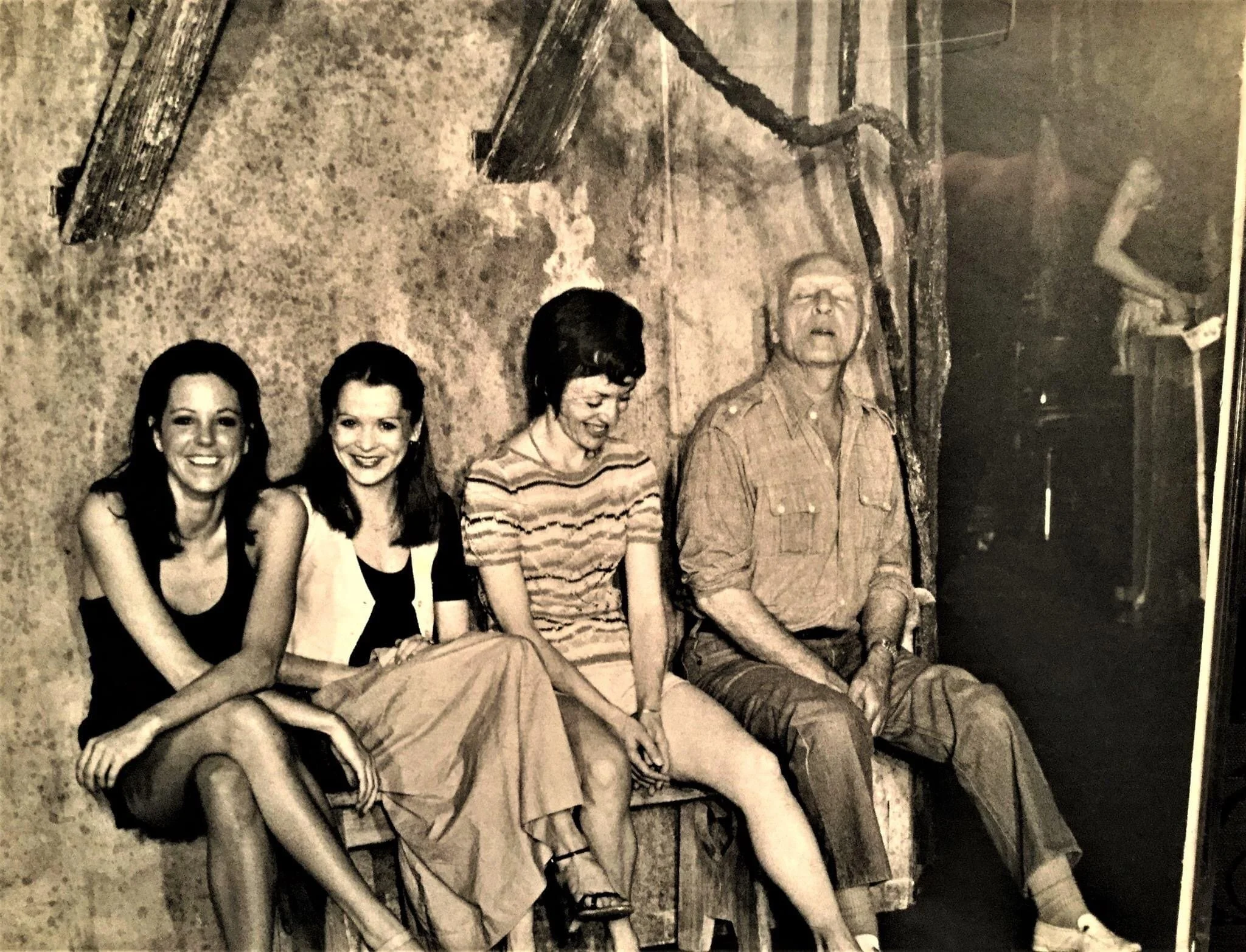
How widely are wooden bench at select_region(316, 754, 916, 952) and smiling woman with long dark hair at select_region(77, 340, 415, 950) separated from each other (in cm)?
19

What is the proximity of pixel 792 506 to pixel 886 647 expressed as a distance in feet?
1.35

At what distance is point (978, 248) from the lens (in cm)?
352

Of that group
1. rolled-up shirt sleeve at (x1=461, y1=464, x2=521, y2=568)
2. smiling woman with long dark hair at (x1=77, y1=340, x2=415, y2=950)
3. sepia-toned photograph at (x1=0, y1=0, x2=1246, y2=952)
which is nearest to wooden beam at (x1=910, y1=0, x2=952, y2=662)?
sepia-toned photograph at (x1=0, y1=0, x2=1246, y2=952)

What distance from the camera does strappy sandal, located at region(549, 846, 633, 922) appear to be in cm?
288

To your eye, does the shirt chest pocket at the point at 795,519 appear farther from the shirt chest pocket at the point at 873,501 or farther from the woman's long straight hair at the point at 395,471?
the woman's long straight hair at the point at 395,471

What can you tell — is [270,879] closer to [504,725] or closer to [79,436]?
[504,725]

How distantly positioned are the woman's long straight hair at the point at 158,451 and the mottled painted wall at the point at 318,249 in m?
0.09

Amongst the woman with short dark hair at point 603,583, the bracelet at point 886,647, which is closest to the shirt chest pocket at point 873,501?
the bracelet at point 886,647

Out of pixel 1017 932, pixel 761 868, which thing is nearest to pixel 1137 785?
pixel 1017 932

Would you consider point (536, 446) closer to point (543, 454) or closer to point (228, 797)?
point (543, 454)

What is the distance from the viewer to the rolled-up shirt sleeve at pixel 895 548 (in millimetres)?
3586

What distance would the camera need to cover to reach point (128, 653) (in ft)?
9.52

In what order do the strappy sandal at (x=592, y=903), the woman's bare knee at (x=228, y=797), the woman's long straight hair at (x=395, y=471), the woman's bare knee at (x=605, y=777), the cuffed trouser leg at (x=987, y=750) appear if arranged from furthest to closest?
1. the cuffed trouser leg at (x=987, y=750)
2. the woman's long straight hair at (x=395, y=471)
3. the woman's bare knee at (x=605, y=777)
4. the strappy sandal at (x=592, y=903)
5. the woman's bare knee at (x=228, y=797)

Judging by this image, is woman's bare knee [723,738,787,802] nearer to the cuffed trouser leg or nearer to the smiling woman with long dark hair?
the cuffed trouser leg
